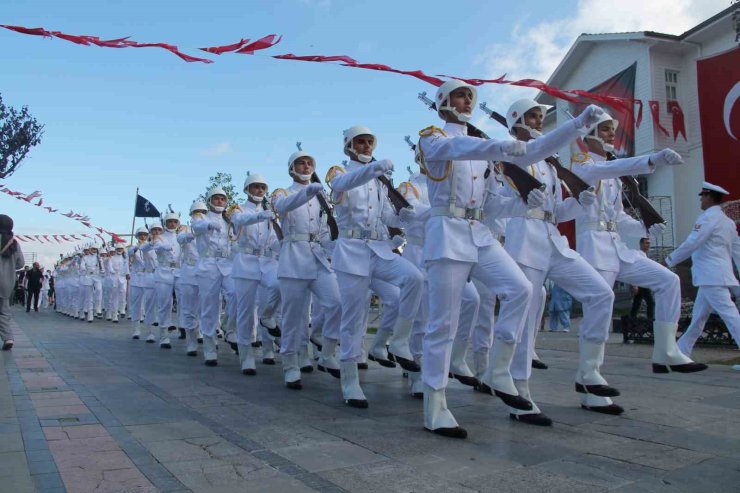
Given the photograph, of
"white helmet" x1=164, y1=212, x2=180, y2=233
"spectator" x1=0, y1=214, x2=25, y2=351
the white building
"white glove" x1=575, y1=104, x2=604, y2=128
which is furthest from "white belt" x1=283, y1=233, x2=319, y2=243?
the white building

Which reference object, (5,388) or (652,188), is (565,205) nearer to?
(5,388)

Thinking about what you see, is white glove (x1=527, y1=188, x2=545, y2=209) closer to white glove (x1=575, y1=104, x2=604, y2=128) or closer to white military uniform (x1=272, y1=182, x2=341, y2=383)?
white glove (x1=575, y1=104, x2=604, y2=128)

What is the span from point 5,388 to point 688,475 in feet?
21.2

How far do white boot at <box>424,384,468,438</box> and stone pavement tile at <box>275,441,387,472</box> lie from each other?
2.25ft

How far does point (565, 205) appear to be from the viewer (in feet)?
19.3

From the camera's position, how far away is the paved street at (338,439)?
11.7ft

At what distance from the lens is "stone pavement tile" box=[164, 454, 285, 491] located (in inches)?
139

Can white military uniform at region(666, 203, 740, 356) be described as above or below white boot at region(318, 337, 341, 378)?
above

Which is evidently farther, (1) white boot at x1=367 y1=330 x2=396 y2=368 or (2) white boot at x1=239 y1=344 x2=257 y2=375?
(2) white boot at x1=239 y1=344 x2=257 y2=375

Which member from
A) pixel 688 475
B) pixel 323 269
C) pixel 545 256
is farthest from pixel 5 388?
pixel 688 475

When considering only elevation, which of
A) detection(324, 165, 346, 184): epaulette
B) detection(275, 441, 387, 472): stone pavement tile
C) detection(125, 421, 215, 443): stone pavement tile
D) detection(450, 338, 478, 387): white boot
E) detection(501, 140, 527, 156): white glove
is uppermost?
detection(324, 165, 346, 184): epaulette

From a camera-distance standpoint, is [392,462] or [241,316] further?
[241,316]

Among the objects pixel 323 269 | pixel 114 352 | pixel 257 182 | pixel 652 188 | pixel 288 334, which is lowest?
pixel 114 352

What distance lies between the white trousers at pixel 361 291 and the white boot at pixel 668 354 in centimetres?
220
